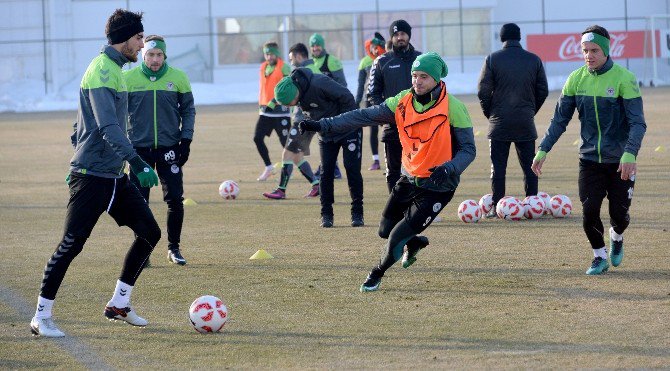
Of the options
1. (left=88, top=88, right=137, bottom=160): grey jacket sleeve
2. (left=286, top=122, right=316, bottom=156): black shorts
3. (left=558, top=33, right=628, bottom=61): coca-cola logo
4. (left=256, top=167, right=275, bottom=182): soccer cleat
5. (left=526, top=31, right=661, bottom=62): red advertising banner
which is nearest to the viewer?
(left=88, top=88, right=137, bottom=160): grey jacket sleeve

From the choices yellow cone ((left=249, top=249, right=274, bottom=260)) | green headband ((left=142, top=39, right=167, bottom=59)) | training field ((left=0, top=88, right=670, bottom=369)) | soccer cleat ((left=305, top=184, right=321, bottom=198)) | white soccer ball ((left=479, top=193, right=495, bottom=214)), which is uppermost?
green headband ((left=142, top=39, right=167, bottom=59))

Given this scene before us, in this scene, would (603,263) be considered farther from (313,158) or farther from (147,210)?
(313,158)

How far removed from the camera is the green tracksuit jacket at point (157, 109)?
1015 cm

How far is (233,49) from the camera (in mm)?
49906

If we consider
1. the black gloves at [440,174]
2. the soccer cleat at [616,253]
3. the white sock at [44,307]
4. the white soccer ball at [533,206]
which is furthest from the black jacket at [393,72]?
Answer: the white sock at [44,307]

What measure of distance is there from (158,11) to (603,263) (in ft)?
143

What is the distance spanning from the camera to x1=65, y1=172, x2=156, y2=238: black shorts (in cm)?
742

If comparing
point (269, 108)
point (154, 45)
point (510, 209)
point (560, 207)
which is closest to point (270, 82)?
point (269, 108)

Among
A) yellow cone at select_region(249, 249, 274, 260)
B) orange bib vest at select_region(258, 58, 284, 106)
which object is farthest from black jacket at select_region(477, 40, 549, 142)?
orange bib vest at select_region(258, 58, 284, 106)

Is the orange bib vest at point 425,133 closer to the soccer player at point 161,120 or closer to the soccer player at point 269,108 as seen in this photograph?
the soccer player at point 161,120

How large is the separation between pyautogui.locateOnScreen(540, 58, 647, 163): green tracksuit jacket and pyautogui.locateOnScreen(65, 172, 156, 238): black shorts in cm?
354

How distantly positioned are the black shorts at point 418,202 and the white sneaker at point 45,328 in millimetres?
2699

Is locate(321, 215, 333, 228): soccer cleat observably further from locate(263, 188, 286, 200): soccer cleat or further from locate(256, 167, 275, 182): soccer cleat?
locate(256, 167, 275, 182): soccer cleat

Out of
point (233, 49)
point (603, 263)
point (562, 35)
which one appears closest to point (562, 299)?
point (603, 263)
